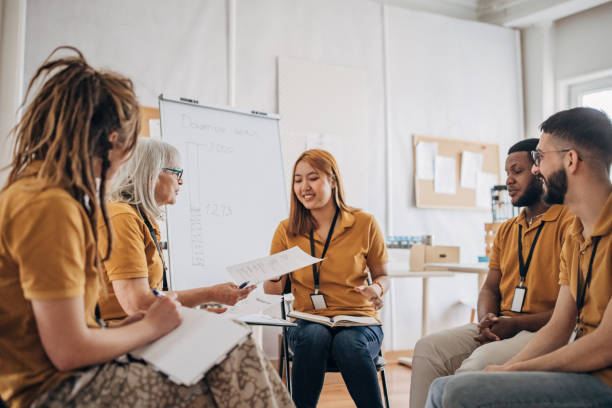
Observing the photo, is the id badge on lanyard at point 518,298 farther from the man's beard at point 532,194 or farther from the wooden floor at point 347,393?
the wooden floor at point 347,393

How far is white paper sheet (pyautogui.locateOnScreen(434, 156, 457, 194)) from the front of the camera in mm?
4410

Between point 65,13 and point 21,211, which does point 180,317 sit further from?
point 65,13

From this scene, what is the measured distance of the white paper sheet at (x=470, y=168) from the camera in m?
4.52

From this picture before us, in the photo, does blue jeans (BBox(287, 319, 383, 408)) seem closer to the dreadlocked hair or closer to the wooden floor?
the wooden floor

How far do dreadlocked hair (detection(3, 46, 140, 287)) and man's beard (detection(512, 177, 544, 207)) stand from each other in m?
1.54

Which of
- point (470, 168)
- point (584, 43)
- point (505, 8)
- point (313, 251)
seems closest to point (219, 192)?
point (313, 251)

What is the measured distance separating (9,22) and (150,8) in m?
0.86

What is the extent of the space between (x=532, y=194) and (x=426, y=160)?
7.85 feet

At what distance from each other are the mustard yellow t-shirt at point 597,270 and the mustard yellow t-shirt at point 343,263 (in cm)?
94

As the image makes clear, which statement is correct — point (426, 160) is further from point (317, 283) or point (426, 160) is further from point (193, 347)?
point (193, 347)

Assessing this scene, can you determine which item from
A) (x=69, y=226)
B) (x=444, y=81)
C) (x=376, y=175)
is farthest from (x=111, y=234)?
(x=444, y=81)

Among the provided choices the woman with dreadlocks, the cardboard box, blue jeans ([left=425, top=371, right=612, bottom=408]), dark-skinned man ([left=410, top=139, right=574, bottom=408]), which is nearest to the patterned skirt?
the woman with dreadlocks

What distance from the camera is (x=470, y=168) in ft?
15.0

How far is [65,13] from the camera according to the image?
313 centimetres
